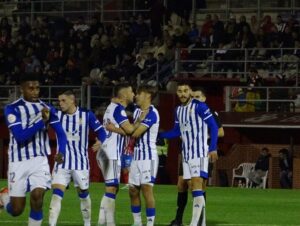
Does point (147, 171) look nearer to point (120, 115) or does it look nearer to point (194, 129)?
point (120, 115)

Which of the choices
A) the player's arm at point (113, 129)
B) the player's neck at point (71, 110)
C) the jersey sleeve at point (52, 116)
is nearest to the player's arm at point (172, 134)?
the player's arm at point (113, 129)

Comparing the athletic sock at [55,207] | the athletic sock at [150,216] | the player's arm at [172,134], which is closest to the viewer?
the athletic sock at [55,207]

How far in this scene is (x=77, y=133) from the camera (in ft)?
50.2

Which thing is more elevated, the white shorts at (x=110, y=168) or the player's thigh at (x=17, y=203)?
the white shorts at (x=110, y=168)

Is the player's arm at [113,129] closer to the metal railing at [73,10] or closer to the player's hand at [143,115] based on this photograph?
the player's hand at [143,115]

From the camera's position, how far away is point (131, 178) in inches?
610

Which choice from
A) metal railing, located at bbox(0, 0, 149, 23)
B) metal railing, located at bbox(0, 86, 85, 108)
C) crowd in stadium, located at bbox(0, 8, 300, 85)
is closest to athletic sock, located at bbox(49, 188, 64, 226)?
crowd in stadium, located at bbox(0, 8, 300, 85)

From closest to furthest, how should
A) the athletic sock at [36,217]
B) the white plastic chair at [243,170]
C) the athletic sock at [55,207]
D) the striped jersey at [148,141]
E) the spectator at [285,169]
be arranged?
the athletic sock at [36,217]
the athletic sock at [55,207]
the striped jersey at [148,141]
the spectator at [285,169]
the white plastic chair at [243,170]

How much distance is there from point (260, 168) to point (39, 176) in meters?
18.5

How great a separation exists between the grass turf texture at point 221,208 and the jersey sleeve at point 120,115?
7.09 ft

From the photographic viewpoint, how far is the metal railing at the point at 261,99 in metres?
32.1

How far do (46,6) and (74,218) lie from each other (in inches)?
930

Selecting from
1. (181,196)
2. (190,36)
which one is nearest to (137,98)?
(181,196)

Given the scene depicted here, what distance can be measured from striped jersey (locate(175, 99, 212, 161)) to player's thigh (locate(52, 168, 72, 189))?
195cm
